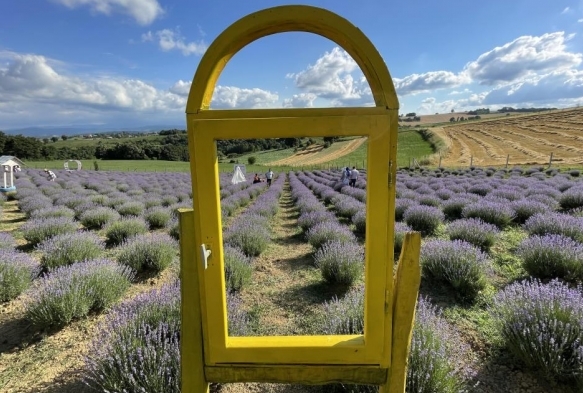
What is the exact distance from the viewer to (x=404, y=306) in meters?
1.35

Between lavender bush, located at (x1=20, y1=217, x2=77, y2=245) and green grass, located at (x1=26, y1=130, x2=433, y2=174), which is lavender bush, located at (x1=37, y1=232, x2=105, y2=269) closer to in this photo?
lavender bush, located at (x1=20, y1=217, x2=77, y2=245)

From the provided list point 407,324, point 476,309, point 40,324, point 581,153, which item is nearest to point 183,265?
point 407,324

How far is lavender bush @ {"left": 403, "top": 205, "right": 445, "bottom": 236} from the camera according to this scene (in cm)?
646

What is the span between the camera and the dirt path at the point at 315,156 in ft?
145

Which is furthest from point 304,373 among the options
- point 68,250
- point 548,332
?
point 68,250

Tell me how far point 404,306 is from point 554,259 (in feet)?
12.0

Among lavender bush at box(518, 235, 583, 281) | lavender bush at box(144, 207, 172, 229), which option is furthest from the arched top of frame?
lavender bush at box(144, 207, 172, 229)

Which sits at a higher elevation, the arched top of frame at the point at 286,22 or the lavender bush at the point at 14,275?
the arched top of frame at the point at 286,22

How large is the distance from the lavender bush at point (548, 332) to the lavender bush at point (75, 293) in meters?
3.93

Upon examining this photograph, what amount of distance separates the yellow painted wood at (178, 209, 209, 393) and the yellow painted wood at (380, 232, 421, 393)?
0.82m

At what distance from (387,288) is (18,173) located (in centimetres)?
2408

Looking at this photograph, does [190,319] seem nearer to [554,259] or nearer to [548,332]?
[548,332]

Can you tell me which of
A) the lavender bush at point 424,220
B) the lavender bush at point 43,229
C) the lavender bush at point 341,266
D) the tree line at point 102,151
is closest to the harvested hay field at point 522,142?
the tree line at point 102,151

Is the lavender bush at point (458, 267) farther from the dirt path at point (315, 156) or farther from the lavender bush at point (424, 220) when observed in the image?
the dirt path at point (315, 156)
